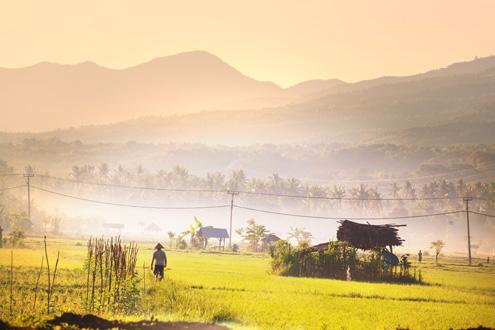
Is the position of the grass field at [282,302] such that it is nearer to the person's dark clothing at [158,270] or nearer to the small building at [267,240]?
the person's dark clothing at [158,270]

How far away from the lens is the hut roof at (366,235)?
55.8 metres

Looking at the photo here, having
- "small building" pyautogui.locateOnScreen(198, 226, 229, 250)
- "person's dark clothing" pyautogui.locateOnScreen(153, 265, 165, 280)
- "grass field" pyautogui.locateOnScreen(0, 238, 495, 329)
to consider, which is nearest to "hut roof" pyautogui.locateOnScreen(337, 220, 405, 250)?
"grass field" pyautogui.locateOnScreen(0, 238, 495, 329)

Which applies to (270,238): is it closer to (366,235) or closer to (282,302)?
(366,235)

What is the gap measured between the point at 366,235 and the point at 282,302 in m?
23.9

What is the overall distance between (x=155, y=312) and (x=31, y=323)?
280 inches

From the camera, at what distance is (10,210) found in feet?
466

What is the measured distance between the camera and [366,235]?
56.3 m

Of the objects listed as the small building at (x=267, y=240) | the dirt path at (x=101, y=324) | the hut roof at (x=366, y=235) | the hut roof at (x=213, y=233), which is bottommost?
the dirt path at (x=101, y=324)

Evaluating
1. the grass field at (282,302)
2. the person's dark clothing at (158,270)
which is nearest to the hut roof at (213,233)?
the grass field at (282,302)

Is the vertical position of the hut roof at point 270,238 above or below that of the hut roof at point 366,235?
above

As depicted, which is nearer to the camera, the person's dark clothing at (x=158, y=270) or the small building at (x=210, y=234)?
the person's dark clothing at (x=158, y=270)

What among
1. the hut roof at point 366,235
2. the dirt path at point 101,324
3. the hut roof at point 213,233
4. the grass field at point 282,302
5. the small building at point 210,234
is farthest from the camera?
the hut roof at point 213,233

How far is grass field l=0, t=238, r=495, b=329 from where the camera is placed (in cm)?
2680

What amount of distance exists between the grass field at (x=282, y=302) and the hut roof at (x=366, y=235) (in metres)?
7.63
